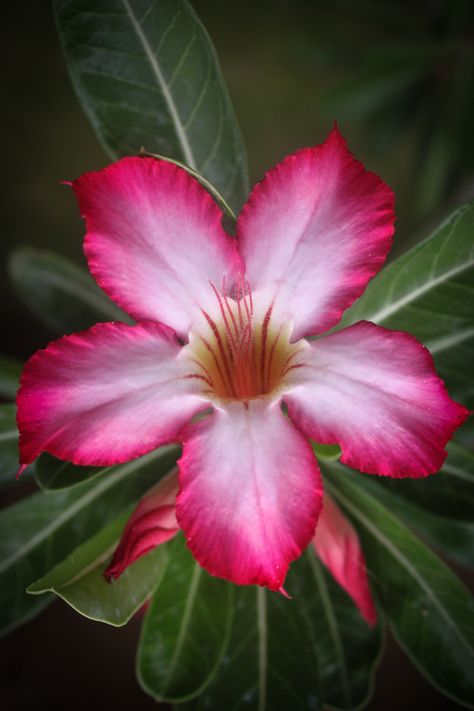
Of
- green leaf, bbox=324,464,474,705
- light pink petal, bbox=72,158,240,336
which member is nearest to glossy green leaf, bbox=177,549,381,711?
green leaf, bbox=324,464,474,705

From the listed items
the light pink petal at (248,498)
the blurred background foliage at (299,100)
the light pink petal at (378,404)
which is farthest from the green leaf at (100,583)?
the blurred background foliage at (299,100)

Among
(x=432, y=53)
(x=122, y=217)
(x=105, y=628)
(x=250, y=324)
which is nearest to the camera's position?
(x=122, y=217)

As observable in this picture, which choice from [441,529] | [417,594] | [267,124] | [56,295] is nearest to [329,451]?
[417,594]

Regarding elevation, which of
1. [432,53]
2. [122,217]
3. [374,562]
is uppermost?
[432,53]

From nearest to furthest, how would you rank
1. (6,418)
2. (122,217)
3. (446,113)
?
(122,217), (6,418), (446,113)

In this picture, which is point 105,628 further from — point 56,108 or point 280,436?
point 56,108

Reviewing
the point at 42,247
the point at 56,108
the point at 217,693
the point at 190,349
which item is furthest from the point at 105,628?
the point at 56,108

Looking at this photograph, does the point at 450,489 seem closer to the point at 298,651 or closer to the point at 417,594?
the point at 417,594
